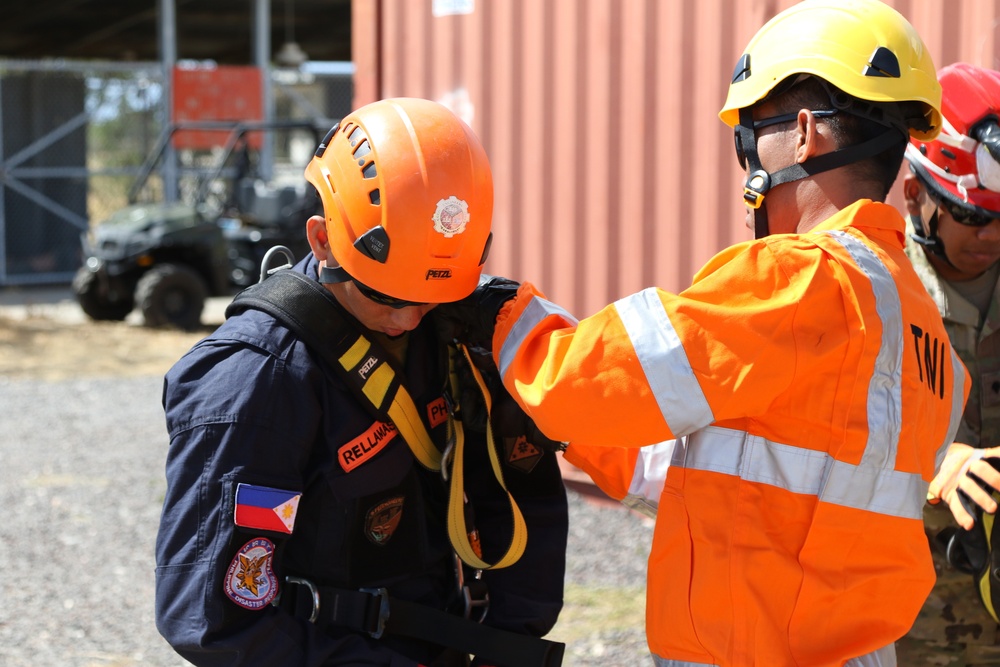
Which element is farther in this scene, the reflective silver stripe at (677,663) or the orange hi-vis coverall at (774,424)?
the reflective silver stripe at (677,663)

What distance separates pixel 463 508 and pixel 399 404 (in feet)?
0.88

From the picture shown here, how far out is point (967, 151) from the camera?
2955 millimetres

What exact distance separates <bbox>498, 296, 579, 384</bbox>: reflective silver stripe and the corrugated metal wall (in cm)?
349

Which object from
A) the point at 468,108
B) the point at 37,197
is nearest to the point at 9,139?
the point at 37,197

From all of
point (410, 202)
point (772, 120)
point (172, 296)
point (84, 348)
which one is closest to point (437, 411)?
point (410, 202)

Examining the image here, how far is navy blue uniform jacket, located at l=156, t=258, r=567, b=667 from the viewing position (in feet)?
6.88

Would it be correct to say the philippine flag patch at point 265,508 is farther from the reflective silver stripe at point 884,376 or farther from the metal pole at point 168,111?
the metal pole at point 168,111

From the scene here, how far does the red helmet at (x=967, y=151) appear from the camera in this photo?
293 cm

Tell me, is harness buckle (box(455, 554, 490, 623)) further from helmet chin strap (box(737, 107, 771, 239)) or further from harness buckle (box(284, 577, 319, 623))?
helmet chin strap (box(737, 107, 771, 239))

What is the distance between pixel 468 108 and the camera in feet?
22.7

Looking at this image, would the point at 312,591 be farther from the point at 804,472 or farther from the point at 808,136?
the point at 808,136

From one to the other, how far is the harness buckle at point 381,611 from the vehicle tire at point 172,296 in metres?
11.1

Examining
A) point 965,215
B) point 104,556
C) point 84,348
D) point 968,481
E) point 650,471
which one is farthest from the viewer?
point 84,348

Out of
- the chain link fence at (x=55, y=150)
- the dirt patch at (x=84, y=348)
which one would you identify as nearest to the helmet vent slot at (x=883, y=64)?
the dirt patch at (x=84, y=348)
